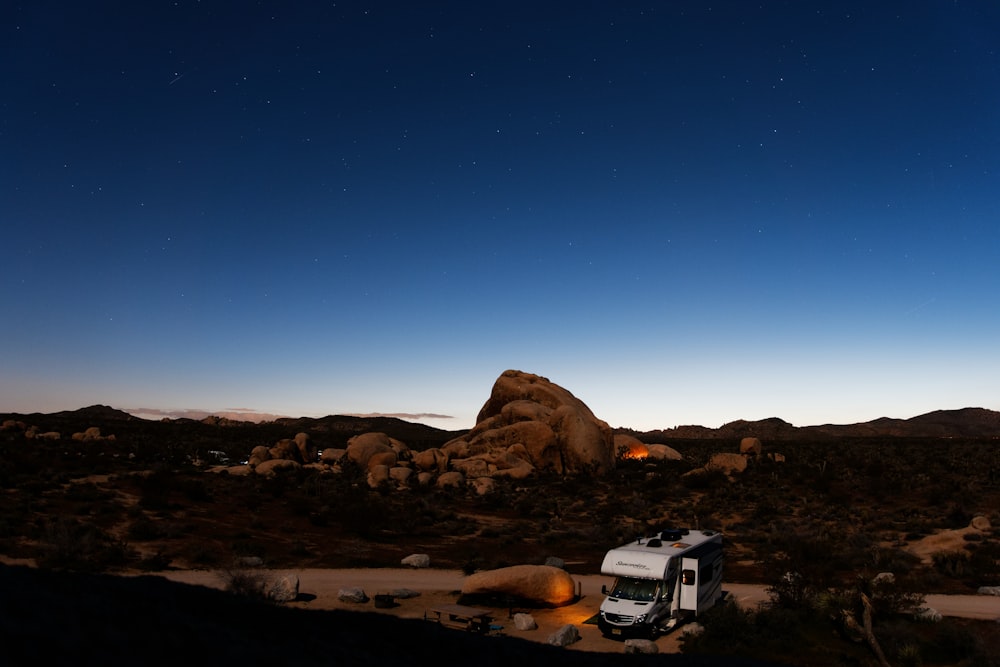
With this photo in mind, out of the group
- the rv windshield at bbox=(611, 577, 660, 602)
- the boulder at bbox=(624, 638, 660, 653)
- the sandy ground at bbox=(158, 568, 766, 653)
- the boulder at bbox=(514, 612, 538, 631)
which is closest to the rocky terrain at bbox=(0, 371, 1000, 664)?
the sandy ground at bbox=(158, 568, 766, 653)

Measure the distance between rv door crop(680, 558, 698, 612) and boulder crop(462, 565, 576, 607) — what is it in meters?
4.80

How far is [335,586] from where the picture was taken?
2350 cm

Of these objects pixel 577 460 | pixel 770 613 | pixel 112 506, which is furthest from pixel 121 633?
pixel 577 460

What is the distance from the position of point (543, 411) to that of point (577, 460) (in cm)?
777

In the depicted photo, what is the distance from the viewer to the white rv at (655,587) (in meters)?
17.7

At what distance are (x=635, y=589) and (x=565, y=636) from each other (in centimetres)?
261

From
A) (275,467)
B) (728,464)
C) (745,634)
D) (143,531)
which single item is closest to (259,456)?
(275,467)

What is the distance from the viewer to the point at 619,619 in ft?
58.1

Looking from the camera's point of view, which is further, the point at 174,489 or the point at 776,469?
the point at 776,469

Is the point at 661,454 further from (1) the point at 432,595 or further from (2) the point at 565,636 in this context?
(2) the point at 565,636

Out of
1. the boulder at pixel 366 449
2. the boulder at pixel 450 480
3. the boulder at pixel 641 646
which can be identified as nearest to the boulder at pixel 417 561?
the boulder at pixel 641 646

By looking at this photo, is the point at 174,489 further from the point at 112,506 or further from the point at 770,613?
the point at 770,613

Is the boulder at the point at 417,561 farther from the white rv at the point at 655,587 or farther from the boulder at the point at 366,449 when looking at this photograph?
the boulder at the point at 366,449

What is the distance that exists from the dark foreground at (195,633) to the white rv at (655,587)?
32.5ft
